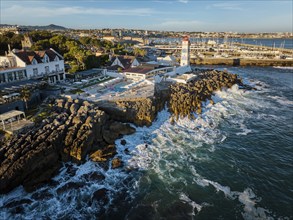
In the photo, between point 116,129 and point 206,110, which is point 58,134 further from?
point 206,110

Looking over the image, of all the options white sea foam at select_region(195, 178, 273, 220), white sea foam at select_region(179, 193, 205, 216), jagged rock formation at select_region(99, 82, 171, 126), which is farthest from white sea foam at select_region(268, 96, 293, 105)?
white sea foam at select_region(179, 193, 205, 216)

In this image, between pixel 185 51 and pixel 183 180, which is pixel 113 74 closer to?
pixel 185 51

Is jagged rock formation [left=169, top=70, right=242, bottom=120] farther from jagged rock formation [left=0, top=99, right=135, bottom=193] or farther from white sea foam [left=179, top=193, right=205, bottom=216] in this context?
white sea foam [left=179, top=193, right=205, bottom=216]

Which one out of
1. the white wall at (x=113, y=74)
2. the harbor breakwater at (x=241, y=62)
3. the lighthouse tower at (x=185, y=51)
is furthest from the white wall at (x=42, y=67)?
the harbor breakwater at (x=241, y=62)

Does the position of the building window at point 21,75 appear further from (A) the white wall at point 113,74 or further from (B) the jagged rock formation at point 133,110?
(A) the white wall at point 113,74

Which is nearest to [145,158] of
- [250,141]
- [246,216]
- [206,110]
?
[246,216]

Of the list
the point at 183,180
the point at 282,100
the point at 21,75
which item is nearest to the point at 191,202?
the point at 183,180

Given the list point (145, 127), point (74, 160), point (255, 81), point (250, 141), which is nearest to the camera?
point (74, 160)
